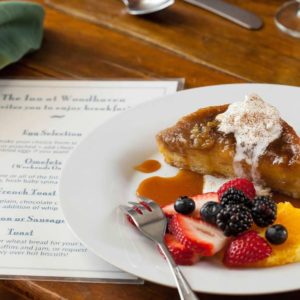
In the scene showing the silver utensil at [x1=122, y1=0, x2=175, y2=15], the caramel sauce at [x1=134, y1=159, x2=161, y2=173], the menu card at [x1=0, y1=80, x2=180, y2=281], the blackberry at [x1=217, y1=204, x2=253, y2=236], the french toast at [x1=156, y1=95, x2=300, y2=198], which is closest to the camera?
the blackberry at [x1=217, y1=204, x2=253, y2=236]

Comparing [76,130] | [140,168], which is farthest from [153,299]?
[76,130]

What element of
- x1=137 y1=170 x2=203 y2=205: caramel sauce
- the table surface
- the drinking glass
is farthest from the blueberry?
the drinking glass

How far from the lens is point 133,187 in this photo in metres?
1.42

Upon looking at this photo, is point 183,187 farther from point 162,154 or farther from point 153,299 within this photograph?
point 153,299

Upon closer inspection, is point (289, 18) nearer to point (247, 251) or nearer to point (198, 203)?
point (198, 203)

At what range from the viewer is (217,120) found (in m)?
1.46

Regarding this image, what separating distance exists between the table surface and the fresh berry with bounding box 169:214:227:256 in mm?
643

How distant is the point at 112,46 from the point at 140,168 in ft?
1.96

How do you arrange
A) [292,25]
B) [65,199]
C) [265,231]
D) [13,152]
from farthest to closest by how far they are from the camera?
[292,25]
[13,152]
[65,199]
[265,231]

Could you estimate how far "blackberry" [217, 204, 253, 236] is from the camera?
44.9 inches

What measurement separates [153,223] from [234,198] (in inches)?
6.5

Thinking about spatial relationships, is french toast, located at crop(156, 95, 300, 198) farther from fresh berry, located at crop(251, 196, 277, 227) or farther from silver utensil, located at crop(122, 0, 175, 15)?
silver utensil, located at crop(122, 0, 175, 15)

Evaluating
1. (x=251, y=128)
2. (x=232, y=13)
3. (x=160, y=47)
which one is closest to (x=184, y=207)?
(x=251, y=128)

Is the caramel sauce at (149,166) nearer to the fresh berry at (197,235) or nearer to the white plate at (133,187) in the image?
the white plate at (133,187)
